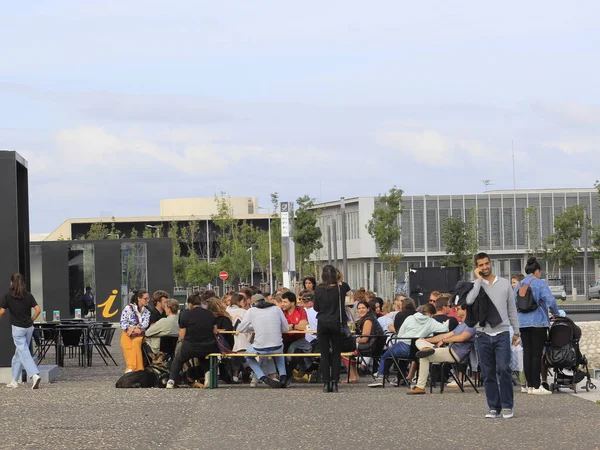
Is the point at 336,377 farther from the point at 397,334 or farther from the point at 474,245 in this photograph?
the point at 474,245

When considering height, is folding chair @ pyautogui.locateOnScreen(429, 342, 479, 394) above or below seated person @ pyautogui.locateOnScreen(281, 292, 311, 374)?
below

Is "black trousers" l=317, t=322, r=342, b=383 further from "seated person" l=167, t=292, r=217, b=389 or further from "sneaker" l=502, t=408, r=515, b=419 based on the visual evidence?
"sneaker" l=502, t=408, r=515, b=419

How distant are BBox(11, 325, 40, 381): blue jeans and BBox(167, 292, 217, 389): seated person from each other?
209 cm

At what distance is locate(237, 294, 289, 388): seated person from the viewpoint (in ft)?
58.6

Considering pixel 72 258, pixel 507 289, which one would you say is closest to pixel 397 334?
pixel 507 289

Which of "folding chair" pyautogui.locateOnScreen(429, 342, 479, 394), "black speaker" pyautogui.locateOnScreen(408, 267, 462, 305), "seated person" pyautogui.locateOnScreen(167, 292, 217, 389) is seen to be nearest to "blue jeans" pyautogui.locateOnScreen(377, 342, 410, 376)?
"folding chair" pyautogui.locateOnScreen(429, 342, 479, 394)

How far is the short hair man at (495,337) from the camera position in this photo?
13125 millimetres

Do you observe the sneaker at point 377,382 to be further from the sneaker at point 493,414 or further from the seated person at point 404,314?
the sneaker at point 493,414

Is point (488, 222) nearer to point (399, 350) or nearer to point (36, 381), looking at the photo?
point (399, 350)

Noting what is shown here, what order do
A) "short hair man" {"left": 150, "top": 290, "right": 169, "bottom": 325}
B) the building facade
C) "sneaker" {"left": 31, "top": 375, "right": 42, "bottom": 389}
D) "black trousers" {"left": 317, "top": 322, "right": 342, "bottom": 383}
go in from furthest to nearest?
the building facade → "short hair man" {"left": 150, "top": 290, "right": 169, "bottom": 325} → "sneaker" {"left": 31, "top": 375, "right": 42, "bottom": 389} → "black trousers" {"left": 317, "top": 322, "right": 342, "bottom": 383}

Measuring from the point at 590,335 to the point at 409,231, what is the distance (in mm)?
63625

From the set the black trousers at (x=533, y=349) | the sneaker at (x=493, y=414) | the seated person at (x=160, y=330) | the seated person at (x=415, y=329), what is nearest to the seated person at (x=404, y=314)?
the seated person at (x=415, y=329)

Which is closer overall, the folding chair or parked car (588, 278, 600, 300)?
the folding chair

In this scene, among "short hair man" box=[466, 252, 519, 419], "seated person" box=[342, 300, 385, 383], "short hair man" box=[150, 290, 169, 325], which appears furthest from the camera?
"short hair man" box=[150, 290, 169, 325]
